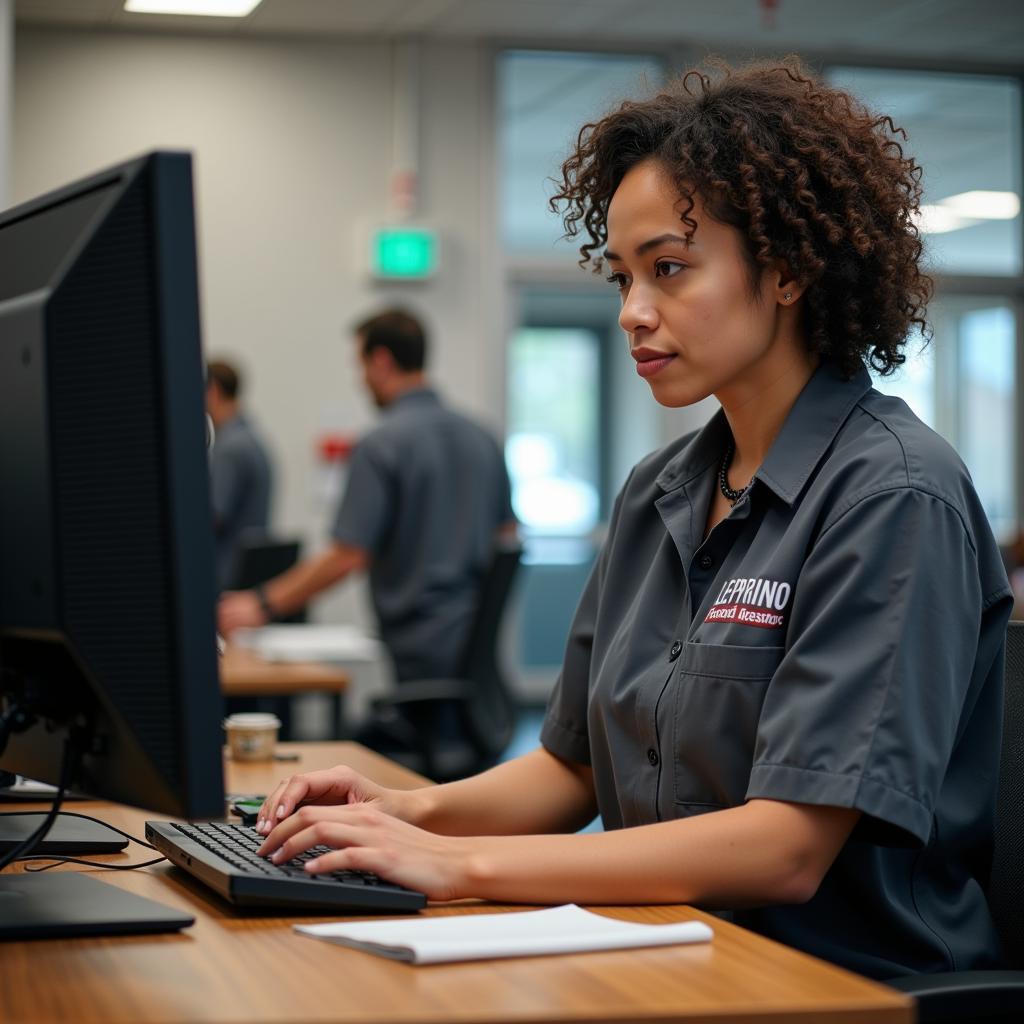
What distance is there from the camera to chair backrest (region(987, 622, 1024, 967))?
4.38 feet

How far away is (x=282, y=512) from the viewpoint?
6105 millimetres

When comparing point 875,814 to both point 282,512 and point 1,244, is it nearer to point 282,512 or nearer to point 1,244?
point 1,244

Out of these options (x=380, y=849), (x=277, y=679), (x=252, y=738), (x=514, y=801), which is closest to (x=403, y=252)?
(x=277, y=679)

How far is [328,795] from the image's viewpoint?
1.36 meters

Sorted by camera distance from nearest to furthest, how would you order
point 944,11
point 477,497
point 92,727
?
point 92,727, point 477,497, point 944,11

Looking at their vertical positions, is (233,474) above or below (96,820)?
above

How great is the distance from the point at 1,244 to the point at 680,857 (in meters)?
0.68

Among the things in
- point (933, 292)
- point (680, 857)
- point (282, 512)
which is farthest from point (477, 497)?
point (680, 857)

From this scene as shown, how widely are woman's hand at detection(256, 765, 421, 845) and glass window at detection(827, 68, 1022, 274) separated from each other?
5755mm

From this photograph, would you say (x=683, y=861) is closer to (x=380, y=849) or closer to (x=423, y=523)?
(x=380, y=849)

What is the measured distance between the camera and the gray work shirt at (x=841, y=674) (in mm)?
1152

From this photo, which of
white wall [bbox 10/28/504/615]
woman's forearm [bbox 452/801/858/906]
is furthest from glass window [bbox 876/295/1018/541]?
woman's forearm [bbox 452/801/858/906]

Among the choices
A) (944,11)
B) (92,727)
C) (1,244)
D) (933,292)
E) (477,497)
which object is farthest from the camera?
(944,11)

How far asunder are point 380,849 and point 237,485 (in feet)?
14.5
